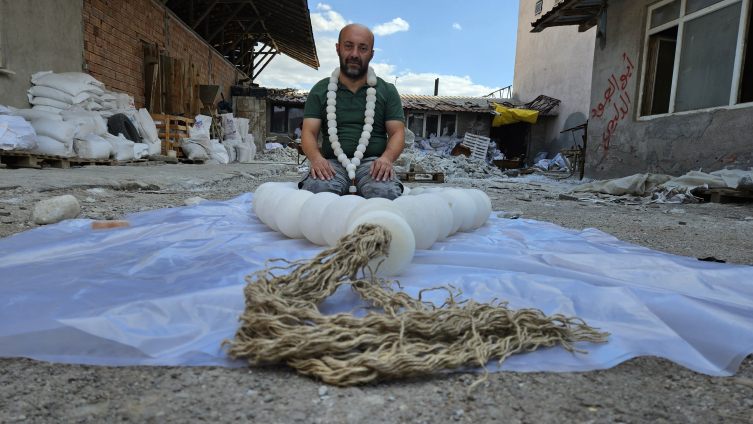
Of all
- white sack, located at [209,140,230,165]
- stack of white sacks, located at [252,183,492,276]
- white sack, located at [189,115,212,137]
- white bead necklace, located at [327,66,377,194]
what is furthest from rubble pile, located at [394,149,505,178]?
stack of white sacks, located at [252,183,492,276]

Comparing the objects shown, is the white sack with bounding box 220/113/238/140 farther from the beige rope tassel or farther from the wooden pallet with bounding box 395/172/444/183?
the beige rope tassel

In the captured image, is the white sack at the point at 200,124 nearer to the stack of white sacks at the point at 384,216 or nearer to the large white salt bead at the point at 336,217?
the stack of white sacks at the point at 384,216

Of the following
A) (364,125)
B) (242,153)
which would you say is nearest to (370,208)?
(364,125)

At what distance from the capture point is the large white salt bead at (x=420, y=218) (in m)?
1.96

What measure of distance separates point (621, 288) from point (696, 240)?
6.03 feet

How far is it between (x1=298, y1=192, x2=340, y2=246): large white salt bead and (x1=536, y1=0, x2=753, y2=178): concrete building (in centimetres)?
563

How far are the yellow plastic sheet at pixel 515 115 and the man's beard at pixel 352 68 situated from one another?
53.0 feet

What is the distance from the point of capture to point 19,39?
579cm

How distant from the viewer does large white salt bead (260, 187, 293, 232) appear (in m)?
2.57

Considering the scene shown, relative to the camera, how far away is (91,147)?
5812 millimetres

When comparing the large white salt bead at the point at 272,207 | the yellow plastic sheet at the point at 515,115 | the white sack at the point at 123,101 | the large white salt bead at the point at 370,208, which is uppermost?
the yellow plastic sheet at the point at 515,115

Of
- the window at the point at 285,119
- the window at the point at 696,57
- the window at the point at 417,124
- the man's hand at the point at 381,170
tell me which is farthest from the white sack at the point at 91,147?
the window at the point at 417,124

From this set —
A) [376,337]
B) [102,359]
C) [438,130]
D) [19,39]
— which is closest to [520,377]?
[376,337]

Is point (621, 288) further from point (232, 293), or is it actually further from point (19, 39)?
point (19, 39)
